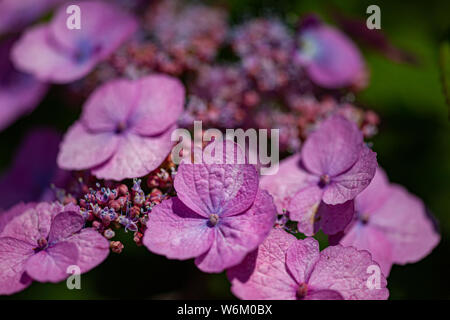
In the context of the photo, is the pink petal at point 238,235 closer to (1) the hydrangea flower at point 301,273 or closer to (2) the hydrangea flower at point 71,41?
(1) the hydrangea flower at point 301,273

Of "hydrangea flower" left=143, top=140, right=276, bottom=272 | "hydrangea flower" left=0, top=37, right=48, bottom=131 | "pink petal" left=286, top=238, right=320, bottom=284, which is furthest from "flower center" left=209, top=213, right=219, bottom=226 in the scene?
"hydrangea flower" left=0, top=37, right=48, bottom=131

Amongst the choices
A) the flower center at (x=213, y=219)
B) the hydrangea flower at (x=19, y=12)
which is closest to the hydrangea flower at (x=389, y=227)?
the flower center at (x=213, y=219)

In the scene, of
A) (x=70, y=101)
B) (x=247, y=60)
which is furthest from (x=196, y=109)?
(x=70, y=101)

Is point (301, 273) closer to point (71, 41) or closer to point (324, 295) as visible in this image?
point (324, 295)

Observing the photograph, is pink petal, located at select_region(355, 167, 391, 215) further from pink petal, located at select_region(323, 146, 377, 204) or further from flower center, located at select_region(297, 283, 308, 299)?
flower center, located at select_region(297, 283, 308, 299)

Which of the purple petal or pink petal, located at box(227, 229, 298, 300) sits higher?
the purple petal
